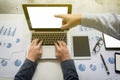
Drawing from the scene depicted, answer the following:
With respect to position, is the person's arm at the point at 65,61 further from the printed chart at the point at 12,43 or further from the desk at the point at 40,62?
the printed chart at the point at 12,43

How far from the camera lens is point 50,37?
3.74 ft

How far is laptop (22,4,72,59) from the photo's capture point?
1.07 m

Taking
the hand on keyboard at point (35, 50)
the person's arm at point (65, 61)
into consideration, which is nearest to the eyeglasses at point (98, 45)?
the person's arm at point (65, 61)

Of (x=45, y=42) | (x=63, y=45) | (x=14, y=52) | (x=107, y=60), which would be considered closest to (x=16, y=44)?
(x=14, y=52)

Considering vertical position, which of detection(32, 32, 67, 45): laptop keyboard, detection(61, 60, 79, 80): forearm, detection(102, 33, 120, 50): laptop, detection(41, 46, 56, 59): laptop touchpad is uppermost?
detection(32, 32, 67, 45): laptop keyboard

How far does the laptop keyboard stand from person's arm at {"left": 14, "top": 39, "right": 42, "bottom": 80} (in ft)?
0.10

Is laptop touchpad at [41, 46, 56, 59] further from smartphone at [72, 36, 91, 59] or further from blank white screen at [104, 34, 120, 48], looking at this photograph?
blank white screen at [104, 34, 120, 48]

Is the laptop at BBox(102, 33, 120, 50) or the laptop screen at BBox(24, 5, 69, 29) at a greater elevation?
the laptop screen at BBox(24, 5, 69, 29)

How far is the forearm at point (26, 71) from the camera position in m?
0.99

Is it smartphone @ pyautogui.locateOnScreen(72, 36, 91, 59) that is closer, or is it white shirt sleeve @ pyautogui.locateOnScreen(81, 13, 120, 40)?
white shirt sleeve @ pyautogui.locateOnScreen(81, 13, 120, 40)

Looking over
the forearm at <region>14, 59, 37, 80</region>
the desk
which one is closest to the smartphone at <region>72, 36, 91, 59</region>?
the desk

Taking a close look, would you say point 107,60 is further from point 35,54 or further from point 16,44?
point 16,44

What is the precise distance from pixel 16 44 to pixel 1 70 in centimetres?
17

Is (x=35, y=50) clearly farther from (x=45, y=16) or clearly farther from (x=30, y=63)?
(x=45, y=16)
